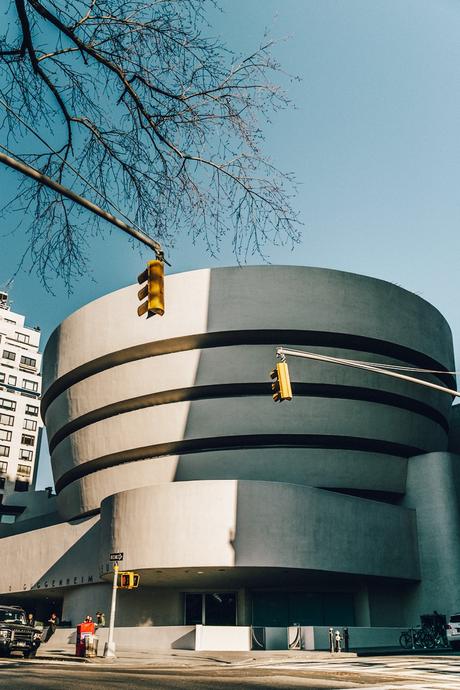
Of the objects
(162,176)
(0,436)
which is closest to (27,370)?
(0,436)

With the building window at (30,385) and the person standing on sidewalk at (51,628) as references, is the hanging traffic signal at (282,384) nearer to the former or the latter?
the person standing on sidewalk at (51,628)

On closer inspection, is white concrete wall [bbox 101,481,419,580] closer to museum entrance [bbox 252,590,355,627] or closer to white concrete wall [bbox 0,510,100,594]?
museum entrance [bbox 252,590,355,627]

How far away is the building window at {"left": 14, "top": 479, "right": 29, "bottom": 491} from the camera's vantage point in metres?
90.4

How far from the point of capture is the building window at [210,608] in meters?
37.8

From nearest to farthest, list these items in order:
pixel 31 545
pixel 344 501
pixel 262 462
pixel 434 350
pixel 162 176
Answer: pixel 162 176 < pixel 344 501 < pixel 262 462 < pixel 434 350 < pixel 31 545

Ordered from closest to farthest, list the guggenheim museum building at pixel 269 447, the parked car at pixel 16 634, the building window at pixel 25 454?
the parked car at pixel 16 634 → the guggenheim museum building at pixel 269 447 → the building window at pixel 25 454

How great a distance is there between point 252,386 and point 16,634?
22432 mm

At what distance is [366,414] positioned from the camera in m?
40.6

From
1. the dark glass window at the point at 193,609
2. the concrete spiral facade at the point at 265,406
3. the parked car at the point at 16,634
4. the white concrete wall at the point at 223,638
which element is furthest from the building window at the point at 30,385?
the parked car at the point at 16,634

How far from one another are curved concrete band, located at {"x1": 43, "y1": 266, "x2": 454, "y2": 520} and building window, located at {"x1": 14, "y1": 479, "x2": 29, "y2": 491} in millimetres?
51439

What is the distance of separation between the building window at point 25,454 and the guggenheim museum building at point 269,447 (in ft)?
167

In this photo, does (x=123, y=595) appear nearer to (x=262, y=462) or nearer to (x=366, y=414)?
(x=262, y=462)

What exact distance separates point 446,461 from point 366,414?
6362mm

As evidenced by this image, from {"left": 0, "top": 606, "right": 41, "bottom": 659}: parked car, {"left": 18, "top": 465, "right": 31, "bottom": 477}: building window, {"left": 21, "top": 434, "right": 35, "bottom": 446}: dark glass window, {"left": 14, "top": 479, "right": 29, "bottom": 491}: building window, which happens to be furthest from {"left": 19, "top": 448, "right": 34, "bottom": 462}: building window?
{"left": 0, "top": 606, "right": 41, "bottom": 659}: parked car
